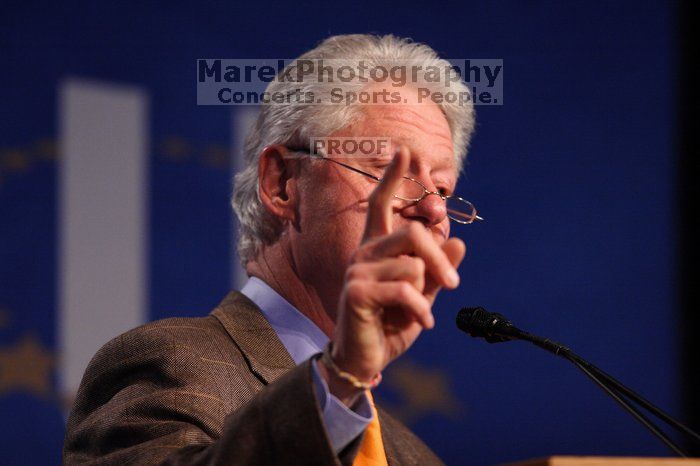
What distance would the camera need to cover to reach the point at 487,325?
1.69 meters

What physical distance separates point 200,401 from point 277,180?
69 centimetres

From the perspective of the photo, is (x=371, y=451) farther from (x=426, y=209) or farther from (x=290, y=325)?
(x=426, y=209)

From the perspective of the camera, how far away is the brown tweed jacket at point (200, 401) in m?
1.18

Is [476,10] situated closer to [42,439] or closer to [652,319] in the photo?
[652,319]

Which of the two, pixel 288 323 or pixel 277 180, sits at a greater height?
pixel 277 180

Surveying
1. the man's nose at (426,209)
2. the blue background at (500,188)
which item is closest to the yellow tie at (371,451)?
the man's nose at (426,209)

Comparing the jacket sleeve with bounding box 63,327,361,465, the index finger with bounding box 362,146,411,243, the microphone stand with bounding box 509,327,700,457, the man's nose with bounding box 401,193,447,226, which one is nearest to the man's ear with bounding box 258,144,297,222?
the man's nose with bounding box 401,193,447,226

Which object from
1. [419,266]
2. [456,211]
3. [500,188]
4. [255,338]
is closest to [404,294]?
[419,266]

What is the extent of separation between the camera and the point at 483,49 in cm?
320

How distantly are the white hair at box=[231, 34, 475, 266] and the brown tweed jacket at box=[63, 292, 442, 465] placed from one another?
30 cm

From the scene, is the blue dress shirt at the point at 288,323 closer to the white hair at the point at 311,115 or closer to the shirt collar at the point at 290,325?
the shirt collar at the point at 290,325

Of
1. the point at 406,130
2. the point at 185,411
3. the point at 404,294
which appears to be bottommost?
the point at 185,411

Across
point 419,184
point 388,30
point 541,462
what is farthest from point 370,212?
point 388,30

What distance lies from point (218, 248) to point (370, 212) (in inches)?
66.0
